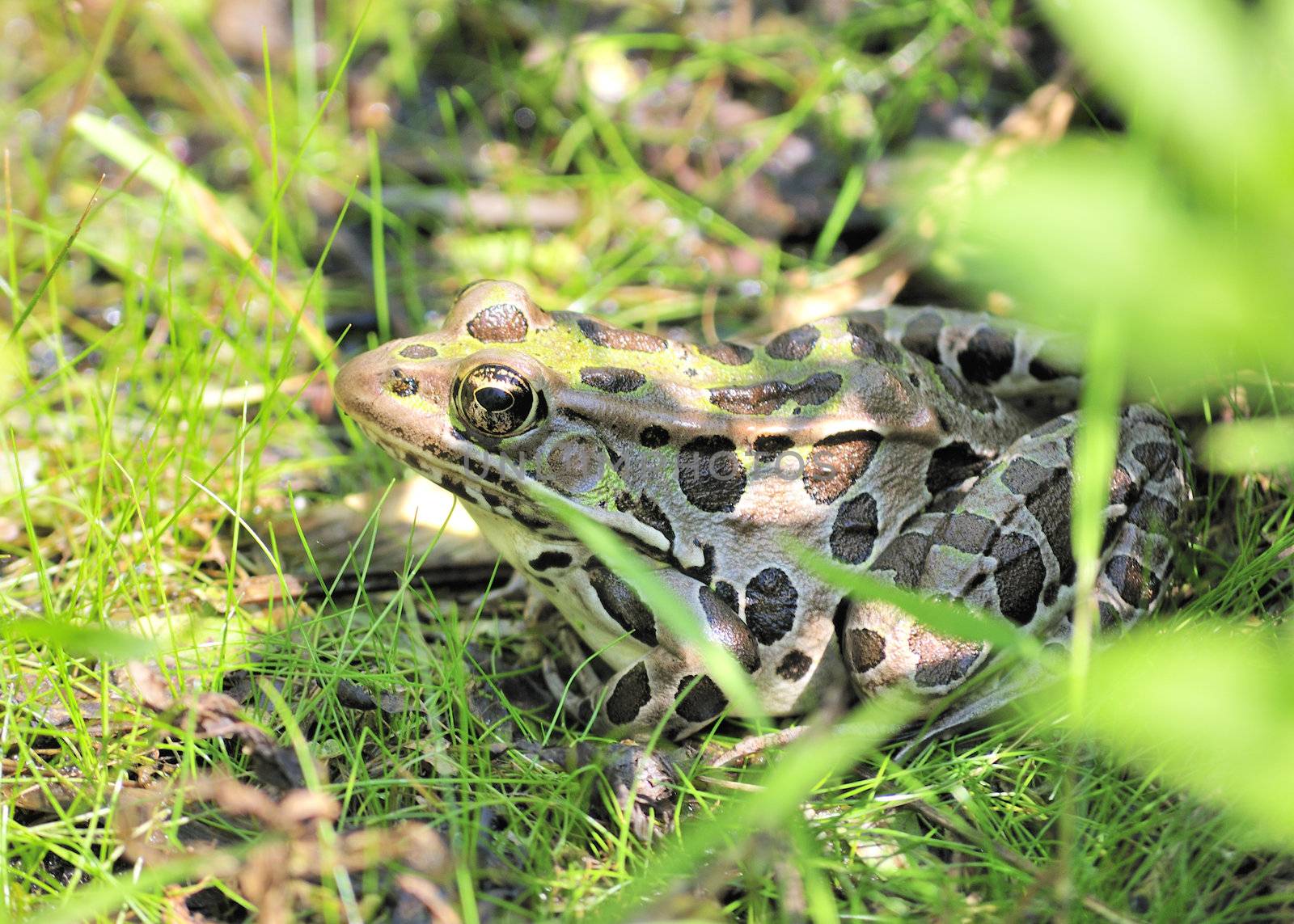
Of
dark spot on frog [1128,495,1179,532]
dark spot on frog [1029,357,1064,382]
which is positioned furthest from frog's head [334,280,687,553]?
dark spot on frog [1128,495,1179,532]

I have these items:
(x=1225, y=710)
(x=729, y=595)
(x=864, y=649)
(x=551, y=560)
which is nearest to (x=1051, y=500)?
(x=864, y=649)

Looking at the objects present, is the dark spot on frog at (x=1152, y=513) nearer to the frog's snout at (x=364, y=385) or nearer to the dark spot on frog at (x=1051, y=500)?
the dark spot on frog at (x=1051, y=500)

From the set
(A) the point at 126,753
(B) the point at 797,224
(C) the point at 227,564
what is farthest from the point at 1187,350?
(B) the point at 797,224

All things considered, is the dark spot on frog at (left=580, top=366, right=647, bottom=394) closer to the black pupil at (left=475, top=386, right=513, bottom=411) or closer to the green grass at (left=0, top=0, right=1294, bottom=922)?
the black pupil at (left=475, top=386, right=513, bottom=411)

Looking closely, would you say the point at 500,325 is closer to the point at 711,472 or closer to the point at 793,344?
the point at 711,472

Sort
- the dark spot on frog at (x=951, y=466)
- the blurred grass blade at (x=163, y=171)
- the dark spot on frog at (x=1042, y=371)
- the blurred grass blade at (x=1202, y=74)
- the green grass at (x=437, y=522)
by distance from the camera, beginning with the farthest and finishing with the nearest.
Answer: the blurred grass blade at (x=163, y=171) → the dark spot on frog at (x=1042, y=371) → the dark spot on frog at (x=951, y=466) → the green grass at (x=437, y=522) → the blurred grass blade at (x=1202, y=74)

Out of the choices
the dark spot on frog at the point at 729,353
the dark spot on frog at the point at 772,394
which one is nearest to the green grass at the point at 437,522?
the dark spot on frog at the point at 772,394

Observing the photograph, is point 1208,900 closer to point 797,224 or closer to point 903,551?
point 903,551
